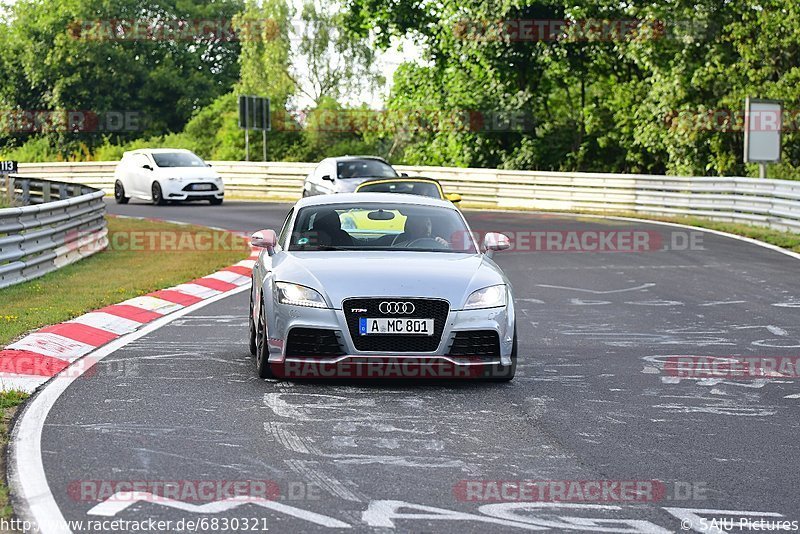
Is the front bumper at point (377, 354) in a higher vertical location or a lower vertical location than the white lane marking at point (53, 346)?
higher

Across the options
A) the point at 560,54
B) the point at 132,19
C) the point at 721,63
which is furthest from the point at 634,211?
the point at 132,19

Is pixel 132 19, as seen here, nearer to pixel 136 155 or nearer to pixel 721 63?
pixel 136 155

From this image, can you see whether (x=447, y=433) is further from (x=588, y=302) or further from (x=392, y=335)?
(x=588, y=302)

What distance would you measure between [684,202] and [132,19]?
5158 centimetres

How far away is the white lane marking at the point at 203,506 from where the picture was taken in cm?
627

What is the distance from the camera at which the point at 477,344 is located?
995 centimetres

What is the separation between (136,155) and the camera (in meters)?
39.2

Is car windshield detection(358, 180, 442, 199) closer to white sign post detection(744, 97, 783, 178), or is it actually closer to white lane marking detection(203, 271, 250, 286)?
white lane marking detection(203, 271, 250, 286)

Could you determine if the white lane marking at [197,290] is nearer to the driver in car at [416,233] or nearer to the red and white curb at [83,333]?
the red and white curb at [83,333]

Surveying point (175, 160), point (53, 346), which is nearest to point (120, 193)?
point (175, 160)

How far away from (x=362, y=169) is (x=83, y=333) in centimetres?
2006

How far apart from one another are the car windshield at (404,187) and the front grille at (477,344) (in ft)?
49.6

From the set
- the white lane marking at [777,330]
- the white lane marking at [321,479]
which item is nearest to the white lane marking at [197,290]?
the white lane marking at [777,330]

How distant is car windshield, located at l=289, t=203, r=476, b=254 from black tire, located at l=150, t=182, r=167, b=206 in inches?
1055
